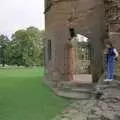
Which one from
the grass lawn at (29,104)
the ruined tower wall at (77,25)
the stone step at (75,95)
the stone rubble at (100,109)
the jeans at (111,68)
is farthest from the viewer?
the ruined tower wall at (77,25)

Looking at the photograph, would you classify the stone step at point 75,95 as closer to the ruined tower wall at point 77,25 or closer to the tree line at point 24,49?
the ruined tower wall at point 77,25

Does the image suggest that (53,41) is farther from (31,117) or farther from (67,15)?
(31,117)

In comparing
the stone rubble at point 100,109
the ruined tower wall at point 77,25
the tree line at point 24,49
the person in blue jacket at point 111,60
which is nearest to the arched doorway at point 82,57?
the ruined tower wall at point 77,25

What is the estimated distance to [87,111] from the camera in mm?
14195

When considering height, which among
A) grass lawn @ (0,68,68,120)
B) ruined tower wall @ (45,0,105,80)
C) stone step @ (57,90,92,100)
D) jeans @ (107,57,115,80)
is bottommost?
grass lawn @ (0,68,68,120)

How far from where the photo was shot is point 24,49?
67.0 metres

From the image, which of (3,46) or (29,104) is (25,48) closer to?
(3,46)

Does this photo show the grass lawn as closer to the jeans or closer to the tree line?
the jeans

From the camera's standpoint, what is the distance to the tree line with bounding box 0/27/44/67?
6675 centimetres

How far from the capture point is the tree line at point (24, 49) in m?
66.8

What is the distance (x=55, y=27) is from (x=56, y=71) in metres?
2.24

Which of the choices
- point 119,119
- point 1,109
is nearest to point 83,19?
point 1,109

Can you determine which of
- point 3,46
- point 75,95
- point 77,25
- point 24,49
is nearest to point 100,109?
point 75,95

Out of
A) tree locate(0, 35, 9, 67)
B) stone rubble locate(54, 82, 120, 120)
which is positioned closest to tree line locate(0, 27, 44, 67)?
tree locate(0, 35, 9, 67)
